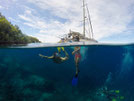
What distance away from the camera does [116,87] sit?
11.5 metres

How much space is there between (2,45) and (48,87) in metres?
Result: 9.18

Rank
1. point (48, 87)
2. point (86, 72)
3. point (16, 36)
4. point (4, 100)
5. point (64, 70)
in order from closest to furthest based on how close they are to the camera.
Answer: point (4, 100) < point (48, 87) < point (16, 36) < point (86, 72) < point (64, 70)

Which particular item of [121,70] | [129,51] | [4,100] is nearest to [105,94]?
[121,70]

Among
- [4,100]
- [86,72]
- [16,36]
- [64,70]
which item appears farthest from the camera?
[64,70]

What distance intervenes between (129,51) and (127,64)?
2.27m

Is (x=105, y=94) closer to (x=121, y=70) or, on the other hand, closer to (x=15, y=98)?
(x=121, y=70)

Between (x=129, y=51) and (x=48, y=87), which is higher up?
(x=129, y=51)

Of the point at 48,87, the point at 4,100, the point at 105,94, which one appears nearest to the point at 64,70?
the point at 48,87

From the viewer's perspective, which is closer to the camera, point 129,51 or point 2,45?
point 2,45

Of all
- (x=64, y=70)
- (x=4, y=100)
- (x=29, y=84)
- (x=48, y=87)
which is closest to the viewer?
(x=4, y=100)

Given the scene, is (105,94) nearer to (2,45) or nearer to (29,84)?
(29,84)

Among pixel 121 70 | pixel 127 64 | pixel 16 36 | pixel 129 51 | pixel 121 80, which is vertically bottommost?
pixel 121 80

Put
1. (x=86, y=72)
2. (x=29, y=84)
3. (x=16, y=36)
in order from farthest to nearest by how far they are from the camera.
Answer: (x=86, y=72)
(x=16, y=36)
(x=29, y=84)

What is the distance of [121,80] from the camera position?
41.4 feet
